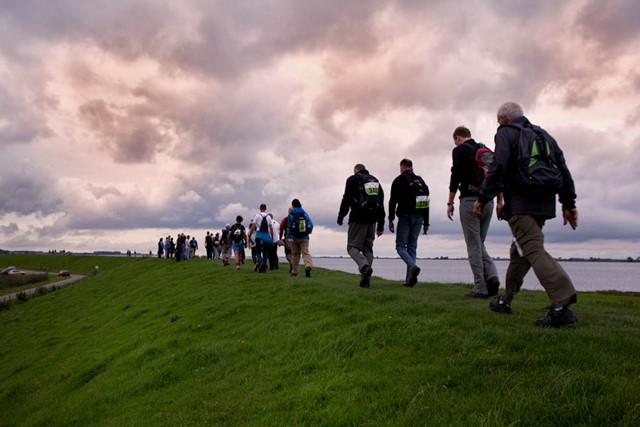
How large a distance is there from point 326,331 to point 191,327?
5.22 m

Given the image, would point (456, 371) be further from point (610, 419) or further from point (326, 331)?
point (326, 331)

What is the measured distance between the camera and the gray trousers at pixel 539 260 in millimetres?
6445

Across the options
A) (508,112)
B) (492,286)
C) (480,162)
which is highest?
(508,112)

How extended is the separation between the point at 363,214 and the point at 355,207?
281mm

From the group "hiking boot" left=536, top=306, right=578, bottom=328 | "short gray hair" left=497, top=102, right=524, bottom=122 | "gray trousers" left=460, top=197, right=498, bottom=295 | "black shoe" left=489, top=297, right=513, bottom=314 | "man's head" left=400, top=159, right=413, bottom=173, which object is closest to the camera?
"hiking boot" left=536, top=306, right=578, bottom=328

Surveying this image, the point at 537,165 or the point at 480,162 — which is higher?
the point at 480,162

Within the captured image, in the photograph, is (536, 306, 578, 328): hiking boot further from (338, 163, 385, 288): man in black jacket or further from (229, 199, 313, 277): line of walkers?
(229, 199, 313, 277): line of walkers

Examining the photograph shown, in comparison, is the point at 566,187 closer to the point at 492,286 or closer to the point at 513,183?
the point at 513,183

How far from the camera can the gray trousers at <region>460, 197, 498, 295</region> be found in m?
9.64

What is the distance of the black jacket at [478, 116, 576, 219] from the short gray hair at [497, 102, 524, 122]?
14.2 inches

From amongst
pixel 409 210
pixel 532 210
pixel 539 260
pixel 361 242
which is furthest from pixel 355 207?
pixel 539 260

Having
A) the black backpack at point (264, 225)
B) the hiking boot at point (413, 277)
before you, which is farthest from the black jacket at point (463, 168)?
the black backpack at point (264, 225)

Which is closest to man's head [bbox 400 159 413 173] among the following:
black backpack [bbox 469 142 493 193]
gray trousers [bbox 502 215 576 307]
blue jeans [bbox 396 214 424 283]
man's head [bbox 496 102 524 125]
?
blue jeans [bbox 396 214 424 283]

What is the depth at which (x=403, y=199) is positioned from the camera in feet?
39.3
